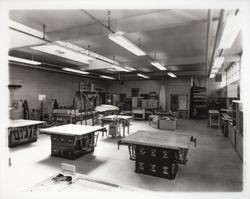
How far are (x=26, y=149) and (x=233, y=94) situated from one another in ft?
24.2

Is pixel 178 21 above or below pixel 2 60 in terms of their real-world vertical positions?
above

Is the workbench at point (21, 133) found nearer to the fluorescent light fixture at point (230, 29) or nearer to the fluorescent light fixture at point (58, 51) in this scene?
the fluorescent light fixture at point (58, 51)

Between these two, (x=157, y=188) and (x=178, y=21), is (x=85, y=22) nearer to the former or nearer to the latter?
(x=178, y=21)

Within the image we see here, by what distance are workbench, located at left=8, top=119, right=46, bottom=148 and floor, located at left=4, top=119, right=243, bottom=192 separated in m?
0.27

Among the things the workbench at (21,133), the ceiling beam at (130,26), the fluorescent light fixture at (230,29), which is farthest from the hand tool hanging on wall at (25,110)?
the fluorescent light fixture at (230,29)

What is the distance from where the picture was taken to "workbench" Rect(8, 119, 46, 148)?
5.60m

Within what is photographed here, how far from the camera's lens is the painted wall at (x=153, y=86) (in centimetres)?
1425

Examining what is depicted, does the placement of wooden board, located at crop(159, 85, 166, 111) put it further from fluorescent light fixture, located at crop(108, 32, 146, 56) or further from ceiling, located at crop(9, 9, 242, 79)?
fluorescent light fixture, located at crop(108, 32, 146, 56)

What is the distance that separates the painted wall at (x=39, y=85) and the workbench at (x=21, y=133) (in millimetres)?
2706

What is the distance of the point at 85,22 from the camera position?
430 cm

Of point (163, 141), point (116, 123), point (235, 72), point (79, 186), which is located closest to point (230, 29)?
point (163, 141)

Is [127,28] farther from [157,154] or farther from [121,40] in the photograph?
[157,154]
